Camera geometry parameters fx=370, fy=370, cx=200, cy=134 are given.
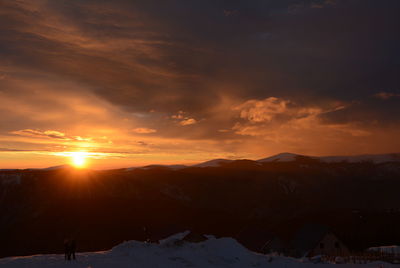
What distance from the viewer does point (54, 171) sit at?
13912 centimetres

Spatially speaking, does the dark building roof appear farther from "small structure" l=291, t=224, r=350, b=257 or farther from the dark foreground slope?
the dark foreground slope

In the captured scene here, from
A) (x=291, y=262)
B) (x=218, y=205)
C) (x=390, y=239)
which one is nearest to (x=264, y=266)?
(x=291, y=262)

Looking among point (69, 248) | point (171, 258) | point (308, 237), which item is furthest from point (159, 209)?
point (69, 248)

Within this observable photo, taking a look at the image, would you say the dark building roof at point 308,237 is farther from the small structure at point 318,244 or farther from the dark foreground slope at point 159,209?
the dark foreground slope at point 159,209

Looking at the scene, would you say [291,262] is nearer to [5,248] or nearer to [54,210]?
[5,248]

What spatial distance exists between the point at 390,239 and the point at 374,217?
19.8 metres

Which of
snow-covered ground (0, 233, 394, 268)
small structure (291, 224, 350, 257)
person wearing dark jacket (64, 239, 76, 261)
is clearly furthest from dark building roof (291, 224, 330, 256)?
person wearing dark jacket (64, 239, 76, 261)

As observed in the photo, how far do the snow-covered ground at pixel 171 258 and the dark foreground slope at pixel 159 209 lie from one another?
1614 inches

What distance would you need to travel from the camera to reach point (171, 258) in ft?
105

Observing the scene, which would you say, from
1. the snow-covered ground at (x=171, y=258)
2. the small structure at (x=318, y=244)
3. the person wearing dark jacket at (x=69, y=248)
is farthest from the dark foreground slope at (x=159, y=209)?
the person wearing dark jacket at (x=69, y=248)

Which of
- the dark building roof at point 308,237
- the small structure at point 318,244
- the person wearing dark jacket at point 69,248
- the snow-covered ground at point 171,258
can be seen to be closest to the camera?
the snow-covered ground at point 171,258

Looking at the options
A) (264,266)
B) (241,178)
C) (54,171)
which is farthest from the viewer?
(241,178)

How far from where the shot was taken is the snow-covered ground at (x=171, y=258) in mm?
28406

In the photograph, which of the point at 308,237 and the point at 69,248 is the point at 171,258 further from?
the point at 308,237
